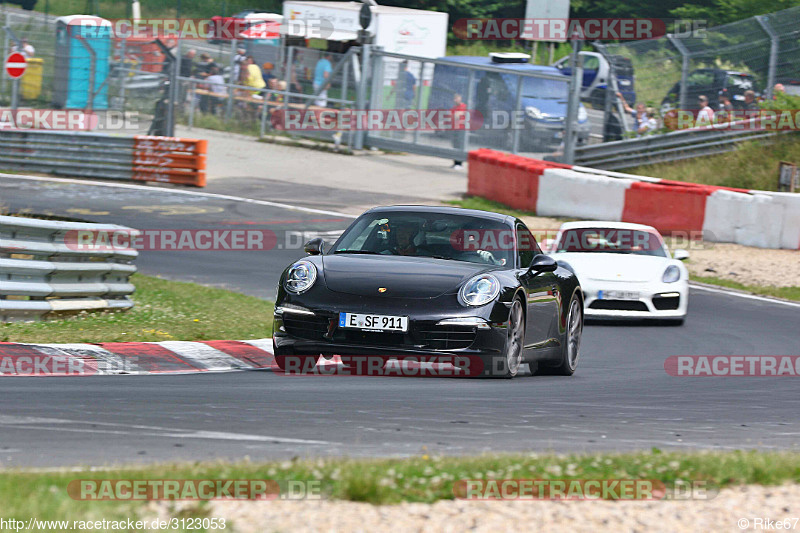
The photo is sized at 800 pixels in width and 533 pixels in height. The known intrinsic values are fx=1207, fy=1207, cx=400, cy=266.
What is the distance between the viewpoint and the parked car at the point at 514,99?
25719 mm

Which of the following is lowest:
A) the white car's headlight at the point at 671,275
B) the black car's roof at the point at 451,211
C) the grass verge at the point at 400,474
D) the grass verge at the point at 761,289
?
the grass verge at the point at 761,289

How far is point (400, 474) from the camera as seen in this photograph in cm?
476

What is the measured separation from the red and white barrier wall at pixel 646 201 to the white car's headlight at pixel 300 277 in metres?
11.7

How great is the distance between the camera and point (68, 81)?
2916 centimetres

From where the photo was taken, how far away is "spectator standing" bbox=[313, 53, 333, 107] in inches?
1154

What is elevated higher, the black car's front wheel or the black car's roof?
the black car's roof

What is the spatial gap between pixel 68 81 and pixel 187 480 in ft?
86.1

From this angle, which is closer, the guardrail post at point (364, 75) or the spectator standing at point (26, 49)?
the guardrail post at point (364, 75)

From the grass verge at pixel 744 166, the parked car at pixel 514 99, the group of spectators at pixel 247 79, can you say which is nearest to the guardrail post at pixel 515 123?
the parked car at pixel 514 99

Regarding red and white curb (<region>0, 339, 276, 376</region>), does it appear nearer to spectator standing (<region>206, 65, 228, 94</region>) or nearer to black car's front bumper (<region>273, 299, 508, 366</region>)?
black car's front bumper (<region>273, 299, 508, 366</region>)

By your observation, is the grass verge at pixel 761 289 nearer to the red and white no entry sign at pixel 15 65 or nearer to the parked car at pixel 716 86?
the parked car at pixel 716 86

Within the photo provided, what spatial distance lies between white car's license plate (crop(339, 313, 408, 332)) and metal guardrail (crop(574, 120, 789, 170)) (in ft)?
53.6

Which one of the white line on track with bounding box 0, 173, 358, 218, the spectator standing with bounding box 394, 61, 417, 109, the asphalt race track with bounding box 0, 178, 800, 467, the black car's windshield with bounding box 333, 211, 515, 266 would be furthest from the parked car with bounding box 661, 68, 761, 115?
the black car's windshield with bounding box 333, 211, 515, 266

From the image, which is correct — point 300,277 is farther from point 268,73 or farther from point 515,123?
point 268,73
